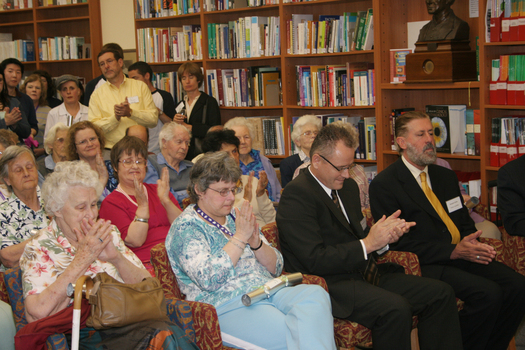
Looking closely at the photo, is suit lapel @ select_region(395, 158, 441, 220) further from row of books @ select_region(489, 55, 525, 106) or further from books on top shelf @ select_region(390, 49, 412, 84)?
books on top shelf @ select_region(390, 49, 412, 84)

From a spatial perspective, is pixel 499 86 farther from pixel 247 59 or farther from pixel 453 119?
pixel 247 59

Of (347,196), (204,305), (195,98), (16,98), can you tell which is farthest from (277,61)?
(204,305)

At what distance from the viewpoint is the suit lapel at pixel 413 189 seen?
3.19m

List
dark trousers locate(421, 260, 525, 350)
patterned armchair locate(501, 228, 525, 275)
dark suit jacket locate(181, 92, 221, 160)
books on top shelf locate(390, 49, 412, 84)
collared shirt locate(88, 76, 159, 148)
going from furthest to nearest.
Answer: dark suit jacket locate(181, 92, 221, 160)
collared shirt locate(88, 76, 159, 148)
books on top shelf locate(390, 49, 412, 84)
patterned armchair locate(501, 228, 525, 275)
dark trousers locate(421, 260, 525, 350)

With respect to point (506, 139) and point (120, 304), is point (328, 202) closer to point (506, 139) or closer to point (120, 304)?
point (120, 304)

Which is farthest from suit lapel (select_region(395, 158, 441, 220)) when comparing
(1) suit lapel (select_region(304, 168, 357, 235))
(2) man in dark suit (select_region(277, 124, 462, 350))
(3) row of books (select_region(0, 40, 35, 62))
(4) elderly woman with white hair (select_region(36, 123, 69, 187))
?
(3) row of books (select_region(0, 40, 35, 62))

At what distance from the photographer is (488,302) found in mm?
2877

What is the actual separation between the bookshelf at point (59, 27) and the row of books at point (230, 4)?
2.03m

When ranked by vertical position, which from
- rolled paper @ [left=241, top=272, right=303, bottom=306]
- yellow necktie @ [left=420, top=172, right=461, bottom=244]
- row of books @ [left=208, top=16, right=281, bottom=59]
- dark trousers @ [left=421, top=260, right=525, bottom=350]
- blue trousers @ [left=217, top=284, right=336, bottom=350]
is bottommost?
dark trousers @ [left=421, top=260, right=525, bottom=350]

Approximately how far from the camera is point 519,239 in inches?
128

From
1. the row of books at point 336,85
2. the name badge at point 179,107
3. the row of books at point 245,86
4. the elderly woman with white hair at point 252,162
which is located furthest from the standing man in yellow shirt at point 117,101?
the row of books at point 336,85

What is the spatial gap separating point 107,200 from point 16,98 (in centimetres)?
300

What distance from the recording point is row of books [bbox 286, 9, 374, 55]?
5094mm

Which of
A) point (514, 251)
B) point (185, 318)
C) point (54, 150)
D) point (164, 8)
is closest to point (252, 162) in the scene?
point (54, 150)
